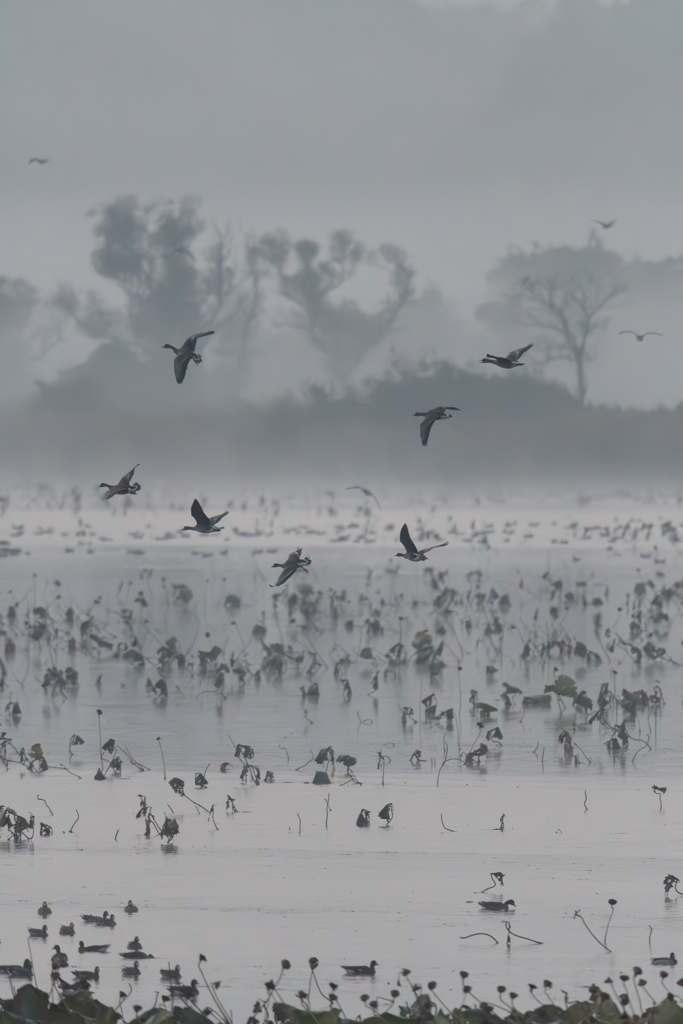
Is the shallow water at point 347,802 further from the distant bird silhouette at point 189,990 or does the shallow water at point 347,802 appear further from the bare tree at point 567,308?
the bare tree at point 567,308

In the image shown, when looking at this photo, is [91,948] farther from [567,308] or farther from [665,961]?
[567,308]

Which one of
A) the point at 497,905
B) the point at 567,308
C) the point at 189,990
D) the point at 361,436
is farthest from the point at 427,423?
the point at 567,308

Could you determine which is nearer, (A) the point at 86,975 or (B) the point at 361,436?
(A) the point at 86,975

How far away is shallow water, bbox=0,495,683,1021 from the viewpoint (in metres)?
7.08

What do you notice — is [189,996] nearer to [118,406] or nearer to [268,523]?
[268,523]

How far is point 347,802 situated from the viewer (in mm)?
10062

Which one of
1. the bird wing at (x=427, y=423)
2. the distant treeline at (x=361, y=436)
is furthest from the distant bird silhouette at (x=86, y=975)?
the distant treeline at (x=361, y=436)

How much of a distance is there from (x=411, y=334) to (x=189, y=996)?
55.8 m

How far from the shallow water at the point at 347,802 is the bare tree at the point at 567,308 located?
3861 centimetres

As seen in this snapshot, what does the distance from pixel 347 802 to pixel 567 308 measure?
53.8m

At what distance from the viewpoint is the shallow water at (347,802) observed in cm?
708

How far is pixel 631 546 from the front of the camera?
36.8m

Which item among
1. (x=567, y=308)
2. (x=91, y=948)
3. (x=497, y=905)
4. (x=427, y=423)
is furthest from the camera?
(x=567, y=308)

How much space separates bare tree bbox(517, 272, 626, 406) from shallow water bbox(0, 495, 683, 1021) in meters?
38.6
